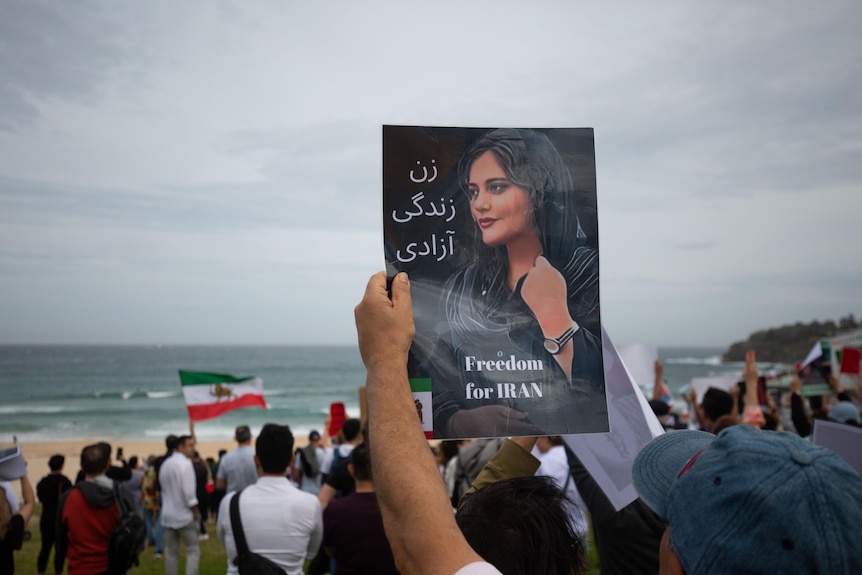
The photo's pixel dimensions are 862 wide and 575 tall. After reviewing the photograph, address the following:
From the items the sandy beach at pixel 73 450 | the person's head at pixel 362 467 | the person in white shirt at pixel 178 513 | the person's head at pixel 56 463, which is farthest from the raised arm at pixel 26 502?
the sandy beach at pixel 73 450

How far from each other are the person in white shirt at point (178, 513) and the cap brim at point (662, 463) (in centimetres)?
734

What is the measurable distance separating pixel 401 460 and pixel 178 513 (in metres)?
7.33

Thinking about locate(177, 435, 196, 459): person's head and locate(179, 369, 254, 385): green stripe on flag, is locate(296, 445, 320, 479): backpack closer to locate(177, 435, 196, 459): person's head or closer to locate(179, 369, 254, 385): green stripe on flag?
locate(177, 435, 196, 459): person's head

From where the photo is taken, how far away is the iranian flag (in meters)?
12.5

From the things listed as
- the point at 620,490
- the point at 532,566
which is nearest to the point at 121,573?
the point at 620,490

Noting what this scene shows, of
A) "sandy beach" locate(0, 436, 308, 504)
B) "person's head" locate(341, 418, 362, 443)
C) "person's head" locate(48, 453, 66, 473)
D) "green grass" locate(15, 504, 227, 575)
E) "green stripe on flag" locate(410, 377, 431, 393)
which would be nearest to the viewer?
"green stripe on flag" locate(410, 377, 431, 393)

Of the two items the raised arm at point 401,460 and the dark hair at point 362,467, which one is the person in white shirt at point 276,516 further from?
the raised arm at point 401,460

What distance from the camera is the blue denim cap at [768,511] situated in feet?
3.69

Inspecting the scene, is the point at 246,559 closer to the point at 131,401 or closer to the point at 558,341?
the point at 558,341

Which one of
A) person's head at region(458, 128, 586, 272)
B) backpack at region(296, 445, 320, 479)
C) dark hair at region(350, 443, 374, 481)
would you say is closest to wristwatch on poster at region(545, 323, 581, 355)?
person's head at region(458, 128, 586, 272)

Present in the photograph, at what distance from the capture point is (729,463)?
124 centimetres

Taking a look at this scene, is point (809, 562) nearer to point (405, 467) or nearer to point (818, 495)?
point (818, 495)

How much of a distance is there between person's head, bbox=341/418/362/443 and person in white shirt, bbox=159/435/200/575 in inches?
80.0

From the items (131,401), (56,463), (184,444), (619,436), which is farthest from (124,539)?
(131,401)
